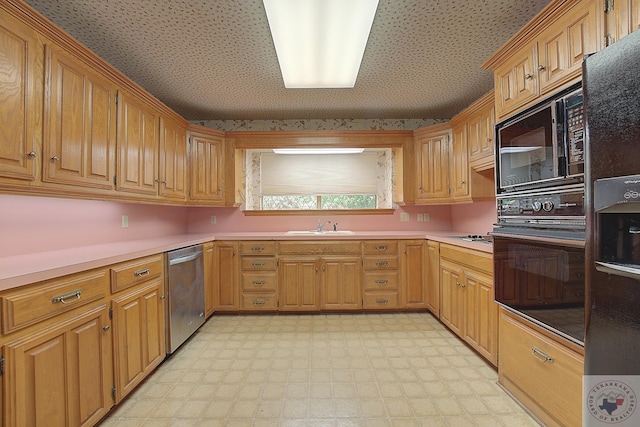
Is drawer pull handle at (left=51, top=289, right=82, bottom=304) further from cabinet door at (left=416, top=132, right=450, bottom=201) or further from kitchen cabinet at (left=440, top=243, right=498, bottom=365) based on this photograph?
cabinet door at (left=416, top=132, right=450, bottom=201)

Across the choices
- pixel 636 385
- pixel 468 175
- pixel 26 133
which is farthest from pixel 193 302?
pixel 468 175

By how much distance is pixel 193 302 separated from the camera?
253cm

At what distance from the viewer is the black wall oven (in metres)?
1.22

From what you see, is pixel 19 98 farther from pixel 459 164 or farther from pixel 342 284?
pixel 459 164

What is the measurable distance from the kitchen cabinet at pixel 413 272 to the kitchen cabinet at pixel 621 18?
7.21 ft

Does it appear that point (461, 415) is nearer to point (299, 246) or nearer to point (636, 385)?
point (636, 385)

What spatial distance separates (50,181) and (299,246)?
2061mm

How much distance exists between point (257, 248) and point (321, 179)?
1.32 metres

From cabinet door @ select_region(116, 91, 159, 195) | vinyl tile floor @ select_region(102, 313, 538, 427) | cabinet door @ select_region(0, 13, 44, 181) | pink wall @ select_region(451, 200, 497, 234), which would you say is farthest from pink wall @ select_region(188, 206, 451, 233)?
cabinet door @ select_region(0, 13, 44, 181)

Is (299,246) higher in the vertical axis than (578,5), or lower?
lower

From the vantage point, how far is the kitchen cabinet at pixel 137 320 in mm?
1604

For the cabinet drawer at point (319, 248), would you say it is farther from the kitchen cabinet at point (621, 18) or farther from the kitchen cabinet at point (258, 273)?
the kitchen cabinet at point (621, 18)

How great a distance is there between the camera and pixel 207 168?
10.8 ft

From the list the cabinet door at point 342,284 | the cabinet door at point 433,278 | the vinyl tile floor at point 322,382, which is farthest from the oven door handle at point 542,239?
the cabinet door at point 342,284
